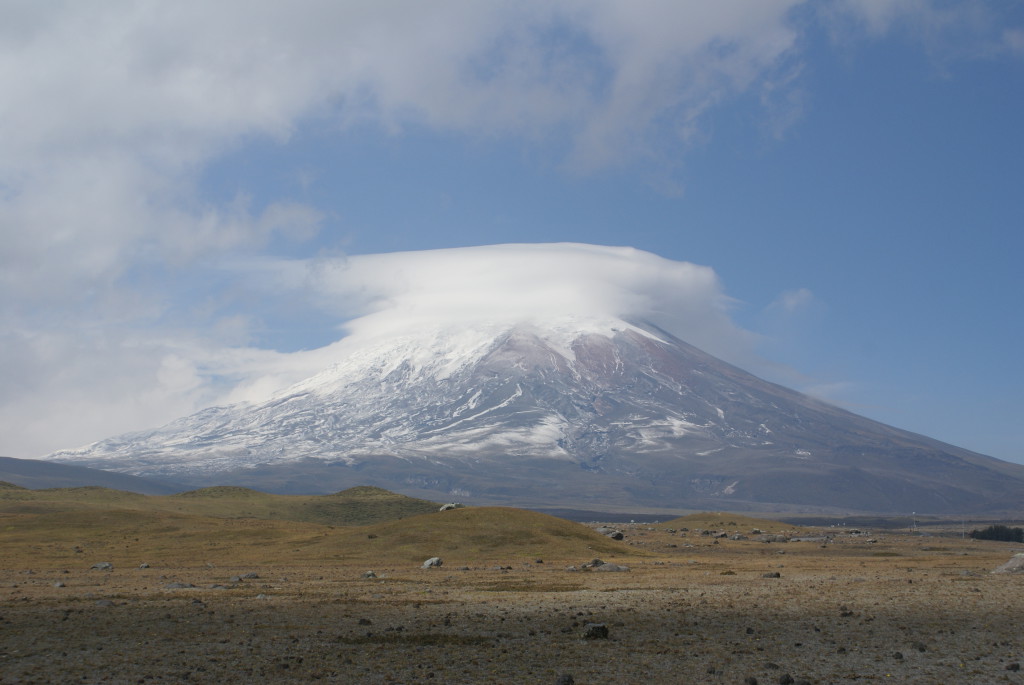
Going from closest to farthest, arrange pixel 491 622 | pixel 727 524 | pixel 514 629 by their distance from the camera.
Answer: pixel 514 629 → pixel 491 622 → pixel 727 524

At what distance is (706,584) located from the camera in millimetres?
Answer: 35188

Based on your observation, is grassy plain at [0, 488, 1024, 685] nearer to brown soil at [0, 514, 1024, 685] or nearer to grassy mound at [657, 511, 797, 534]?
brown soil at [0, 514, 1024, 685]

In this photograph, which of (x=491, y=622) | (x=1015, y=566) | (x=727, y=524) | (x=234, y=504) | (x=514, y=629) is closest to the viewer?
(x=514, y=629)

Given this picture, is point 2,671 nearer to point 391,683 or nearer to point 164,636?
point 164,636

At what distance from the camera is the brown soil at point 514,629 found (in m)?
18.0

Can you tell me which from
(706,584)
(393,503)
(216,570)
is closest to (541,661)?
(706,584)

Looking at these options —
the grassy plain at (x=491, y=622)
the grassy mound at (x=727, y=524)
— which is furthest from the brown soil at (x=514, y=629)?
the grassy mound at (x=727, y=524)

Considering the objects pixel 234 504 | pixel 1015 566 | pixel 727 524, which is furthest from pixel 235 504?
pixel 1015 566

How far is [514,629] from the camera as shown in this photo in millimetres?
23094

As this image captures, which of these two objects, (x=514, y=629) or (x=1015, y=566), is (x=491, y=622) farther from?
(x=1015, y=566)

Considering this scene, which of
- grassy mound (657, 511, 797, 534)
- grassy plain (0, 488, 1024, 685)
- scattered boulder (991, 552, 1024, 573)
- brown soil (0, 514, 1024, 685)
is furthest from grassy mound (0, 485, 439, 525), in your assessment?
scattered boulder (991, 552, 1024, 573)

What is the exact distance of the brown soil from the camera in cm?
1802

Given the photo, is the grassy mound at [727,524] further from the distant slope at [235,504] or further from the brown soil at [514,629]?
the brown soil at [514,629]

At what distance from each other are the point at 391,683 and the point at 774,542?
250 feet
